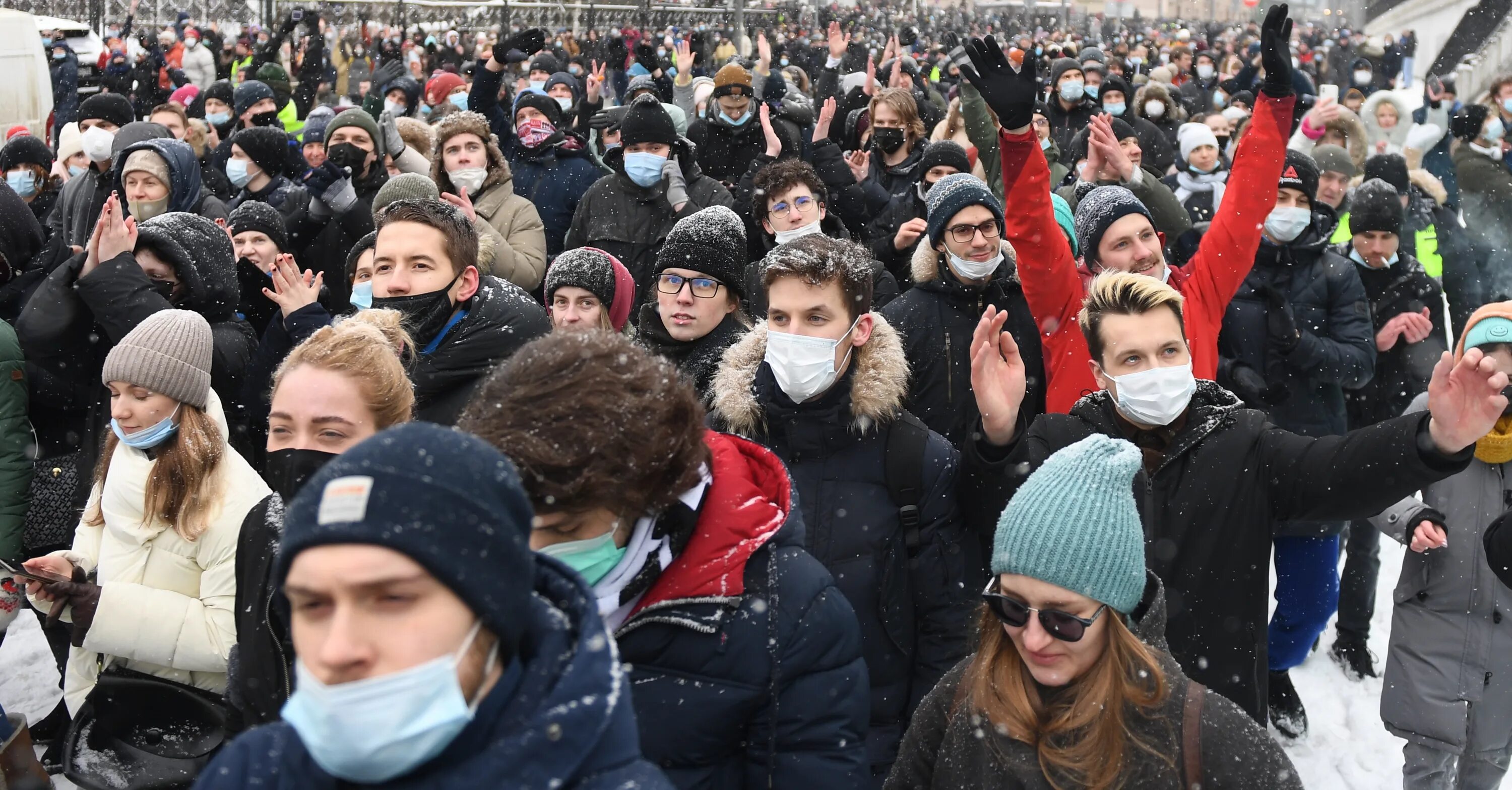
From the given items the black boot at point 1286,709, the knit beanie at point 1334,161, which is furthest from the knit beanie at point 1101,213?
the knit beanie at point 1334,161

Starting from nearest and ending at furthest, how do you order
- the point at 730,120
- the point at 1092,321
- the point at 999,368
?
the point at 999,368 → the point at 1092,321 → the point at 730,120

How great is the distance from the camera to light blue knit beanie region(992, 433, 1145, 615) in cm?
242

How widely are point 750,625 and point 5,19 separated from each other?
46.7 ft

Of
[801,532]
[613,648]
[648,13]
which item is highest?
[613,648]

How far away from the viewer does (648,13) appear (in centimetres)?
3519

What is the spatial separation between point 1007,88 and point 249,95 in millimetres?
7855

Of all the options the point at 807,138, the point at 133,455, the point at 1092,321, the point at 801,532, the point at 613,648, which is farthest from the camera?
the point at 807,138

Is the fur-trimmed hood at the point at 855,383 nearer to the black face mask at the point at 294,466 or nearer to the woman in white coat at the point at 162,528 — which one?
the black face mask at the point at 294,466

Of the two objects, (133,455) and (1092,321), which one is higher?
(1092,321)

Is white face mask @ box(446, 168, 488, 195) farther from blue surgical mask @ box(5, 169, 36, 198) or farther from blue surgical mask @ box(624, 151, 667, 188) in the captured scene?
blue surgical mask @ box(5, 169, 36, 198)

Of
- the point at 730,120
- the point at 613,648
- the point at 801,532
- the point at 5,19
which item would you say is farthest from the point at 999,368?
the point at 5,19

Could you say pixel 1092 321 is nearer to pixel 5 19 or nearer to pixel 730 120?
pixel 730 120

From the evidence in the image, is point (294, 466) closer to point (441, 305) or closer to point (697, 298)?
point (441, 305)

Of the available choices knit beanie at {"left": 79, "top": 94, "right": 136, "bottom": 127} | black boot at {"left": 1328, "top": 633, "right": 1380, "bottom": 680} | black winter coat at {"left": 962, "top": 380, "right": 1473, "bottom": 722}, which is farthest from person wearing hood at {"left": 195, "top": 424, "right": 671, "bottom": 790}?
knit beanie at {"left": 79, "top": 94, "right": 136, "bottom": 127}
